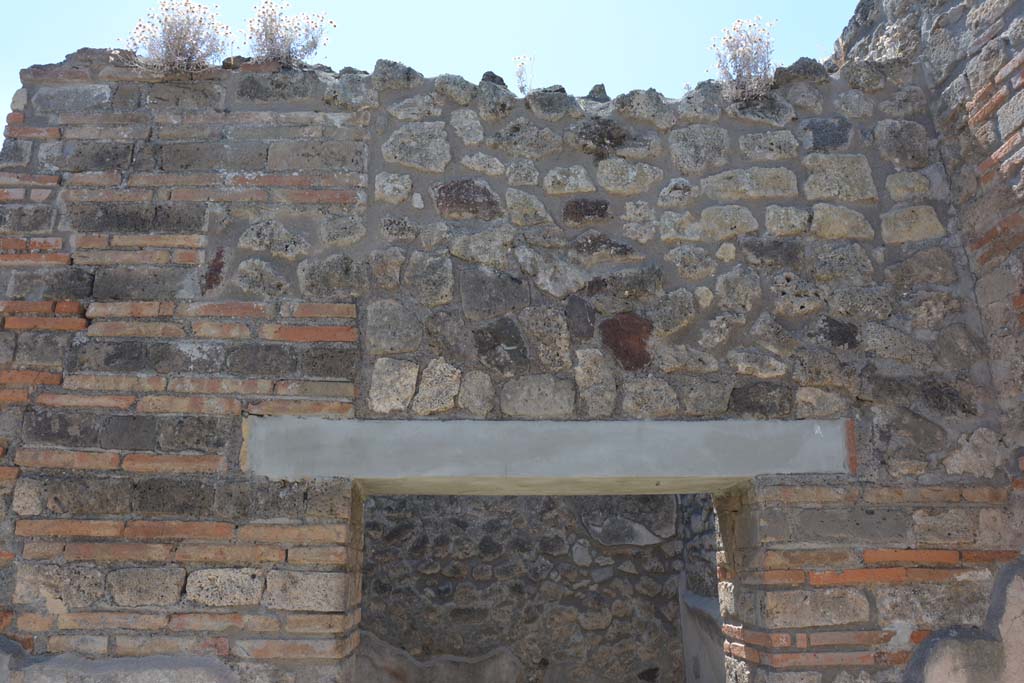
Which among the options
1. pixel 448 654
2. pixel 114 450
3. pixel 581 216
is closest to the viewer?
pixel 114 450

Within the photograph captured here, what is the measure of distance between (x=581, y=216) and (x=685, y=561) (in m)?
3.21

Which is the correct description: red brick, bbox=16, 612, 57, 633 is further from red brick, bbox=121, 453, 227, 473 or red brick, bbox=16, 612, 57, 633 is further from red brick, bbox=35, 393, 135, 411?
red brick, bbox=35, 393, 135, 411

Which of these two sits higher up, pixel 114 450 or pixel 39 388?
pixel 39 388

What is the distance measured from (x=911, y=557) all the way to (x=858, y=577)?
0.20 meters

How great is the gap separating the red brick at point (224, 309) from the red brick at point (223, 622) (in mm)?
1003

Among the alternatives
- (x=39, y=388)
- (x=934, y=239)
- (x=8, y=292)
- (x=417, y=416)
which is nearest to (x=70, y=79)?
(x=8, y=292)

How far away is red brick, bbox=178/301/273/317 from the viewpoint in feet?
9.80

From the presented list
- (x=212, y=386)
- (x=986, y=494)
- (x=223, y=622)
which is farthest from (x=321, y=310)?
(x=986, y=494)

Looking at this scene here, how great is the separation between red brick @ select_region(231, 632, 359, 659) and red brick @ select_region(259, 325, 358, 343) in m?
1.00

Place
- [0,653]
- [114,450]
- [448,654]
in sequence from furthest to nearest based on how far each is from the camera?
[448,654], [114,450], [0,653]

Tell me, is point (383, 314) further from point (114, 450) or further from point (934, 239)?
point (934, 239)

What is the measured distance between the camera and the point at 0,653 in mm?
2645

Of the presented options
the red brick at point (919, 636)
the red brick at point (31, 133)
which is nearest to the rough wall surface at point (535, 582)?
the red brick at point (919, 636)

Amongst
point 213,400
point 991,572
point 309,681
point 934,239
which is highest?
point 934,239
